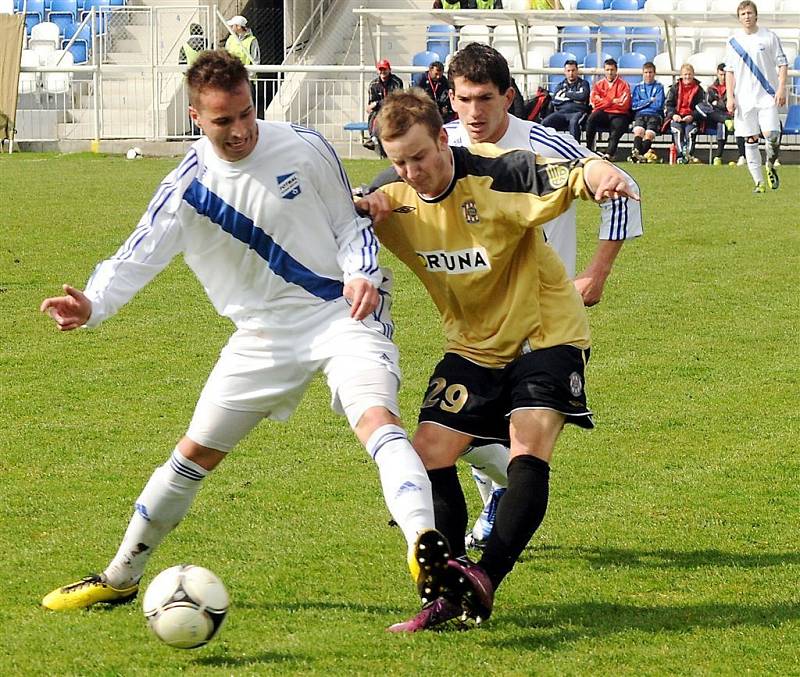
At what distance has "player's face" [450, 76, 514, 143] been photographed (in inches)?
215

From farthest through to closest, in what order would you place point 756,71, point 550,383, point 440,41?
point 440,41, point 756,71, point 550,383

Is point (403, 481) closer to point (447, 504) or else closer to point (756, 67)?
point (447, 504)

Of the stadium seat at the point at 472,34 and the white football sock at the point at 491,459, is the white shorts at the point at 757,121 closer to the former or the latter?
the stadium seat at the point at 472,34

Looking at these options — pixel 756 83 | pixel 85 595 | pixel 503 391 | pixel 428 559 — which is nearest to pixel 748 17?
pixel 756 83

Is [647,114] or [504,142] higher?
[504,142]

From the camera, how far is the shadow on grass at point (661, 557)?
5.34m

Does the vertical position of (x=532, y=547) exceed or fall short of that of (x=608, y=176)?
it falls short

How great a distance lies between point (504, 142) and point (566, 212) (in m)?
Answer: 0.44

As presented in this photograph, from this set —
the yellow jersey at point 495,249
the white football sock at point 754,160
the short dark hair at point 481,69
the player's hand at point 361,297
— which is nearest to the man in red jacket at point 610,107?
the white football sock at point 754,160

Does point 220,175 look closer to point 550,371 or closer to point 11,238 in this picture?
point 550,371

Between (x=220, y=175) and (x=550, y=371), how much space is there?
4.24 ft

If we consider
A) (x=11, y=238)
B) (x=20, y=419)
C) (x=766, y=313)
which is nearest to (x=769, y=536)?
(x=20, y=419)

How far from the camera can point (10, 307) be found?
431 inches

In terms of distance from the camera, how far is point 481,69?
17.9 ft
